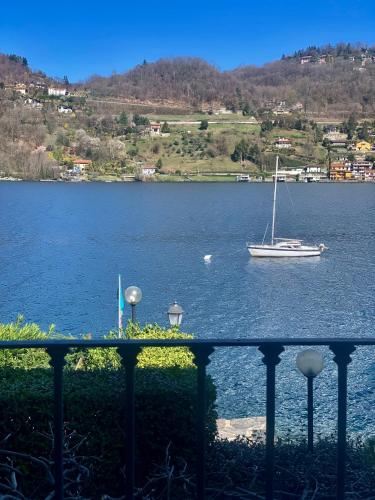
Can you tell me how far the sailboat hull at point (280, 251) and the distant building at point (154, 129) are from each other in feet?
399

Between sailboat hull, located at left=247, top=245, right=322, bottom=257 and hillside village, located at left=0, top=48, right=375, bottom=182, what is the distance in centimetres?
9375

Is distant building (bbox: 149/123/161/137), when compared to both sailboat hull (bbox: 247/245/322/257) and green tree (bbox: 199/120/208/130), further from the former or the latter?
sailboat hull (bbox: 247/245/322/257)

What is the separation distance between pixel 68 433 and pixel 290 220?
58.8m

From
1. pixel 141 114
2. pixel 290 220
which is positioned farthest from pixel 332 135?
pixel 290 220

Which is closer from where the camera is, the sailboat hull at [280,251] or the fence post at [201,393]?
the fence post at [201,393]

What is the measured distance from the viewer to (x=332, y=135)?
163875mm

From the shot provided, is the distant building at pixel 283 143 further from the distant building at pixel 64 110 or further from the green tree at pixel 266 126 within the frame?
the distant building at pixel 64 110

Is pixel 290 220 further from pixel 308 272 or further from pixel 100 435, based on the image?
pixel 100 435

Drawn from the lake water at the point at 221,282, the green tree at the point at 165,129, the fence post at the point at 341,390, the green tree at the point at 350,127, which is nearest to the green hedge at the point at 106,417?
the fence post at the point at 341,390

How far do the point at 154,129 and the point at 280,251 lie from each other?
126 metres

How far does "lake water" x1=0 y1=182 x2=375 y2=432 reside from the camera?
15.2 metres

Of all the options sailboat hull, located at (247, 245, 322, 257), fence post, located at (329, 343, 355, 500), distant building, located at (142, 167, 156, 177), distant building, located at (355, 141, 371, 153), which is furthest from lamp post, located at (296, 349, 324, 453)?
distant building, located at (355, 141, 371, 153)

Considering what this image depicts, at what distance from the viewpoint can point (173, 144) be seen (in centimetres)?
14762

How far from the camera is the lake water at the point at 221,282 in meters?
15.2
